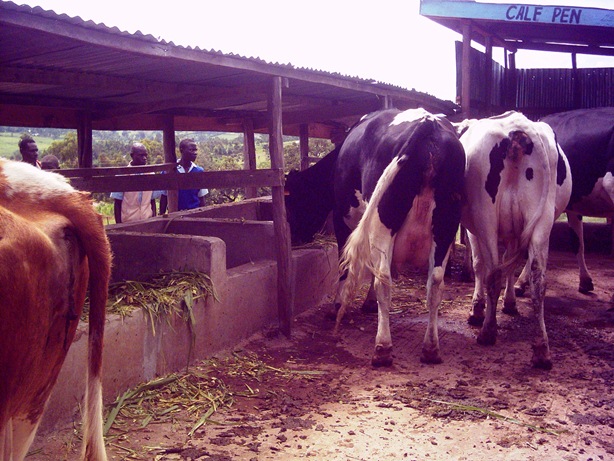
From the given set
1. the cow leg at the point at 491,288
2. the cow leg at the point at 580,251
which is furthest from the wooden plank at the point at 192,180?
the cow leg at the point at 580,251

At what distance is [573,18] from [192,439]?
10175 mm

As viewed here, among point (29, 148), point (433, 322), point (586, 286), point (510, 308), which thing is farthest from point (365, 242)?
point (29, 148)

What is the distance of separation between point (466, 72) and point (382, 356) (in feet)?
23.0

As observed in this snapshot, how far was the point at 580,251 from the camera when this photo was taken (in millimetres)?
8617

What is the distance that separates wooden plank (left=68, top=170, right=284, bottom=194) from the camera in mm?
6230

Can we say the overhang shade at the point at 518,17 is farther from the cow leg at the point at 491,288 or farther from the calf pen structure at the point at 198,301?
the cow leg at the point at 491,288

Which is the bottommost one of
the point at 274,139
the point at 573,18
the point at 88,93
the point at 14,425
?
the point at 14,425

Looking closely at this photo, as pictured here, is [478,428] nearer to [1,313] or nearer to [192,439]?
[192,439]

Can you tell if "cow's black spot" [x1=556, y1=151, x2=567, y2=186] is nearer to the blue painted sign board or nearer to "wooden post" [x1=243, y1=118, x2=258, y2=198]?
the blue painted sign board

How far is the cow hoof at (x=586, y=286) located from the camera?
8242mm

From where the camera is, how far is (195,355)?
208 inches

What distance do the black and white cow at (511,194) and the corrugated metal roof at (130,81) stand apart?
199cm

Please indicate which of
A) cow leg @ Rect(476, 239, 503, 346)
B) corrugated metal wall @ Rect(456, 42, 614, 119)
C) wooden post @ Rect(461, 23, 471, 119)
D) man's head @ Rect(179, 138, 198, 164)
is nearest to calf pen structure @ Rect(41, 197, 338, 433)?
man's head @ Rect(179, 138, 198, 164)

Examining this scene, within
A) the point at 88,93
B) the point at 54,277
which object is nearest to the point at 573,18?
the point at 88,93
